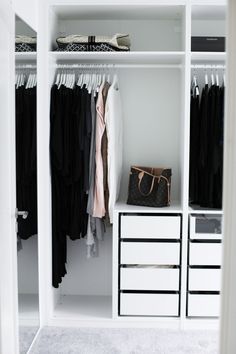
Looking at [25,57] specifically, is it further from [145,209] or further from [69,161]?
[145,209]

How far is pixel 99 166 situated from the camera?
11.1ft

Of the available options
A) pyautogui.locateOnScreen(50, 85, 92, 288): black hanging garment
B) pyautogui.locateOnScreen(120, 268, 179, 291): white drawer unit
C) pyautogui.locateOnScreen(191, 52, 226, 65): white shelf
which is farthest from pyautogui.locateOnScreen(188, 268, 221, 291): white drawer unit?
pyautogui.locateOnScreen(191, 52, 226, 65): white shelf

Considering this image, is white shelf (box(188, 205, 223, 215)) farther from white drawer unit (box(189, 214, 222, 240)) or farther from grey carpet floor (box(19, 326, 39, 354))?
grey carpet floor (box(19, 326, 39, 354))

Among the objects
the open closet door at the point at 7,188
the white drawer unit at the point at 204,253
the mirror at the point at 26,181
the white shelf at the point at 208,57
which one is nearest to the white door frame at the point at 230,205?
the open closet door at the point at 7,188

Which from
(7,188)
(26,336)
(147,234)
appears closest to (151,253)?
(147,234)

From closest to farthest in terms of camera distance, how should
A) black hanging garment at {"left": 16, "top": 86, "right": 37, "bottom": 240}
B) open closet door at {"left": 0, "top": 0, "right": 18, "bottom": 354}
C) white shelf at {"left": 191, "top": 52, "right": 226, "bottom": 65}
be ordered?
open closet door at {"left": 0, "top": 0, "right": 18, "bottom": 354} < black hanging garment at {"left": 16, "top": 86, "right": 37, "bottom": 240} < white shelf at {"left": 191, "top": 52, "right": 226, "bottom": 65}

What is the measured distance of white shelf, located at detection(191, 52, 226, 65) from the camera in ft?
10.8

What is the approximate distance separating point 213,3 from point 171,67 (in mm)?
561

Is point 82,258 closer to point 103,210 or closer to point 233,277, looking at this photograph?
point 103,210

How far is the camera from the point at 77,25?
379 centimetres

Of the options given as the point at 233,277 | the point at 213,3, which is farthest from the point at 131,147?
the point at 233,277

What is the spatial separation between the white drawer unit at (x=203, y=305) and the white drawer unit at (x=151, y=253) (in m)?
0.31

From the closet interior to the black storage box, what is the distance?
2.5 inches

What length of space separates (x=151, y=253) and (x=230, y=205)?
6.07 feet
